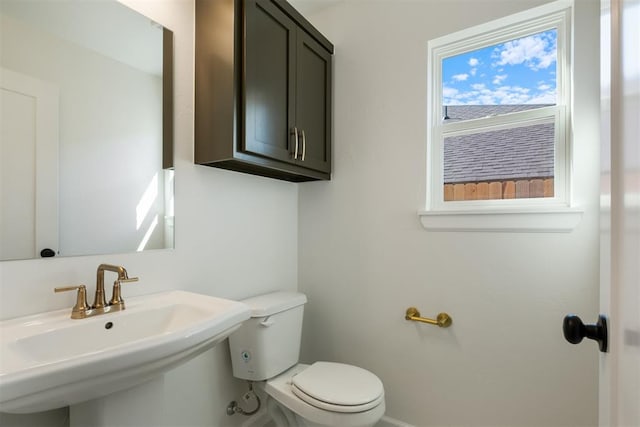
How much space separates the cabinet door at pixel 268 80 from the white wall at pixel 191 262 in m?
0.29

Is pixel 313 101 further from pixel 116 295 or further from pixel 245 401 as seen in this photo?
pixel 245 401

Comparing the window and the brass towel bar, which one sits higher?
the window

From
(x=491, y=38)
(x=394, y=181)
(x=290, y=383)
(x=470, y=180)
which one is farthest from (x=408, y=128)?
(x=290, y=383)

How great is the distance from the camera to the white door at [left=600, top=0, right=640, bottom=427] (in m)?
0.36

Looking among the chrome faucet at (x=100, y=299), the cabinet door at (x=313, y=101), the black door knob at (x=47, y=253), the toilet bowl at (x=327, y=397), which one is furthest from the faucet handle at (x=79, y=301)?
the cabinet door at (x=313, y=101)

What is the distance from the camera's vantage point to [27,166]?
97cm

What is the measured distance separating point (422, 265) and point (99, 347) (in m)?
1.36

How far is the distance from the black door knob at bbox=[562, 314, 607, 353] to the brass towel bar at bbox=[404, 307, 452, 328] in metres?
0.98

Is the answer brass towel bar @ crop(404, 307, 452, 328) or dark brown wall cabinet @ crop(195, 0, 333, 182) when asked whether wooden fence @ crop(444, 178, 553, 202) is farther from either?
dark brown wall cabinet @ crop(195, 0, 333, 182)

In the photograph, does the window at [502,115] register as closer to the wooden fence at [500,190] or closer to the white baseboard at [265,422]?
the wooden fence at [500,190]

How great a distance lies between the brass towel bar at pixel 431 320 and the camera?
154cm

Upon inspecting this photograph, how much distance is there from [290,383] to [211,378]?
0.37 meters

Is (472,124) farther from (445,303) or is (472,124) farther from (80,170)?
(80,170)

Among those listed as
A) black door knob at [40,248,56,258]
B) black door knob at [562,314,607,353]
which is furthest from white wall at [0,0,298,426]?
black door knob at [562,314,607,353]
